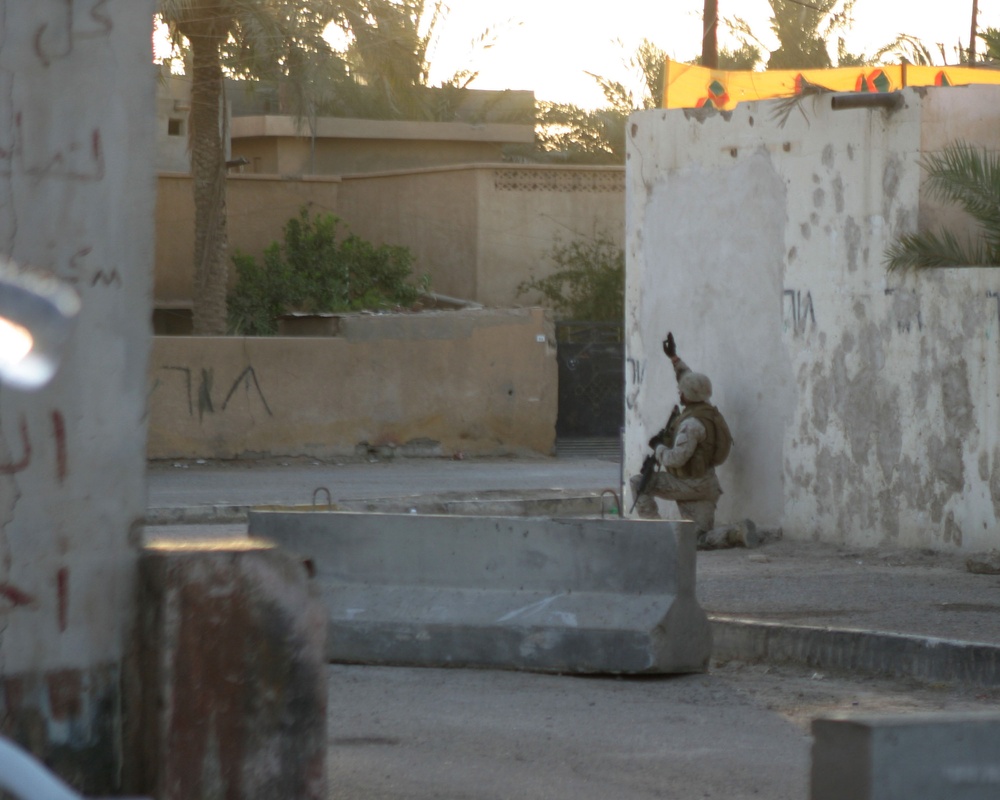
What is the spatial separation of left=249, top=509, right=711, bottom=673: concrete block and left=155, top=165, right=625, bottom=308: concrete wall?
57.1 feet

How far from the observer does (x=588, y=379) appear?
22.4 m

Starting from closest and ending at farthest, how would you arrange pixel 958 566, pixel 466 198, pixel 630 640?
pixel 630 640, pixel 958 566, pixel 466 198

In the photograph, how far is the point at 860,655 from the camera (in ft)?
22.6

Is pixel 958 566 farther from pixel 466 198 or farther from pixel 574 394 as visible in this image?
pixel 466 198

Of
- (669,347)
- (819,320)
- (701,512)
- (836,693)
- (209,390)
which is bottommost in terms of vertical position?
(836,693)

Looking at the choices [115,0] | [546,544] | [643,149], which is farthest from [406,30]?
[115,0]

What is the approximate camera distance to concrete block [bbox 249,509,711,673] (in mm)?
6488

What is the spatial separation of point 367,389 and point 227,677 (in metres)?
16.3

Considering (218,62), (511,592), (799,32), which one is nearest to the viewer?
(511,592)

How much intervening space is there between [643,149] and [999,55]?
10.0 ft

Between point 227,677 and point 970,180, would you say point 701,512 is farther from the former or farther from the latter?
point 227,677

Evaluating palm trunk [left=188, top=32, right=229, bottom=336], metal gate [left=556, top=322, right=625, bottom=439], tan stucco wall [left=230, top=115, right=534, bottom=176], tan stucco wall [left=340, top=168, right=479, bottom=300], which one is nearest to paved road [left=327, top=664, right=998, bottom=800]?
palm trunk [left=188, top=32, right=229, bottom=336]

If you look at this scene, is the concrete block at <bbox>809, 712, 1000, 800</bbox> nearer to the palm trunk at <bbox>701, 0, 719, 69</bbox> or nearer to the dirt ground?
the dirt ground

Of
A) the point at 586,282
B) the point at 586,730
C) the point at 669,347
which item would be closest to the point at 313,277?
the point at 586,282
